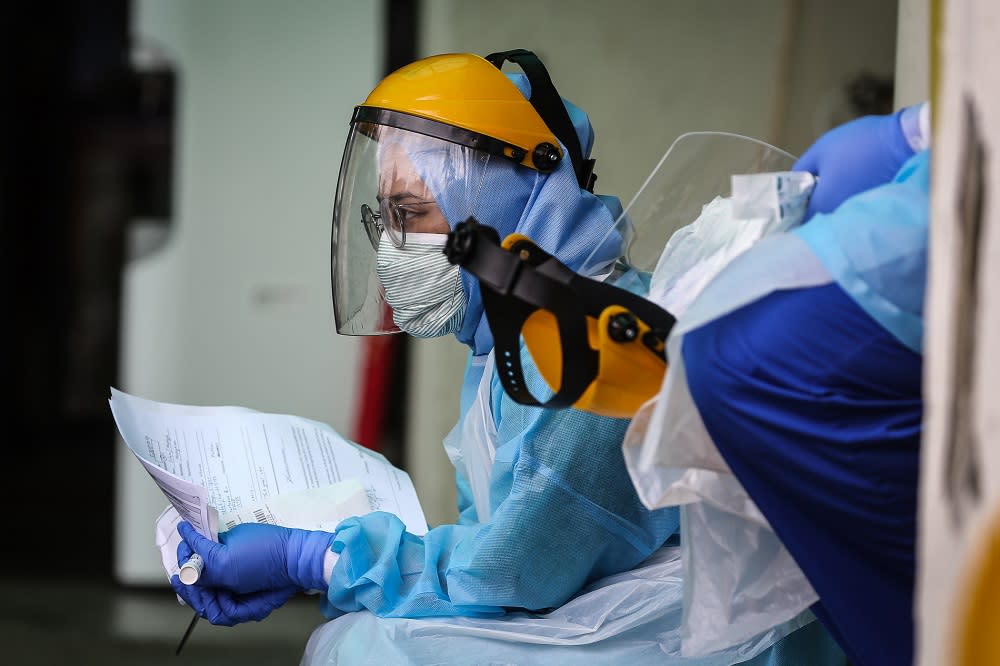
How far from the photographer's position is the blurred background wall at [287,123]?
264cm

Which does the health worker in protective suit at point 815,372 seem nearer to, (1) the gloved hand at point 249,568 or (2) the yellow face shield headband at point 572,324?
(2) the yellow face shield headband at point 572,324

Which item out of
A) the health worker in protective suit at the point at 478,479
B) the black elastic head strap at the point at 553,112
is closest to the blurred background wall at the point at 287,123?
the black elastic head strap at the point at 553,112

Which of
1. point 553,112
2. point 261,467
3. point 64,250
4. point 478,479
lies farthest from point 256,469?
point 64,250

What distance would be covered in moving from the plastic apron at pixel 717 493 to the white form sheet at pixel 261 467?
1.95 feet

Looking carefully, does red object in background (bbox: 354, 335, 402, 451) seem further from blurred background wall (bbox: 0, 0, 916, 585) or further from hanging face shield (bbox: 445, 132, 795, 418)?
hanging face shield (bbox: 445, 132, 795, 418)

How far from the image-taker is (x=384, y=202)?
1.49 metres

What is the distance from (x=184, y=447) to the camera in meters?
1.39

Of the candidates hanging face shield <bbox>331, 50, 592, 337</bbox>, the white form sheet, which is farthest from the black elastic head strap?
the white form sheet

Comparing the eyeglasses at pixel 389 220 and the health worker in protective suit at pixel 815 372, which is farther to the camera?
the eyeglasses at pixel 389 220

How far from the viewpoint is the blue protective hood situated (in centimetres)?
140

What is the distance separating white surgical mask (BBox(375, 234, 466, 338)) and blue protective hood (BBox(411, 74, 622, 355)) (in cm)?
2

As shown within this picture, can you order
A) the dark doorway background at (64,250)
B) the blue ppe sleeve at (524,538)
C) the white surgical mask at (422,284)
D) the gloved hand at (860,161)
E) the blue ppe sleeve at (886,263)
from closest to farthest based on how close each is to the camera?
the blue ppe sleeve at (886,263)
the gloved hand at (860,161)
the blue ppe sleeve at (524,538)
the white surgical mask at (422,284)
the dark doorway background at (64,250)

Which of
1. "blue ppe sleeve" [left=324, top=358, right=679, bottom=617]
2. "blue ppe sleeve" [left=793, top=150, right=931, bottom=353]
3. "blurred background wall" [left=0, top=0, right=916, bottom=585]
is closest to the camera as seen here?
"blue ppe sleeve" [left=793, top=150, right=931, bottom=353]

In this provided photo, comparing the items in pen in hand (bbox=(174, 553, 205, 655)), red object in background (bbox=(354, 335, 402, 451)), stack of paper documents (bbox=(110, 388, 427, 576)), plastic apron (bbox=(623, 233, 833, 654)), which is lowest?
red object in background (bbox=(354, 335, 402, 451))
